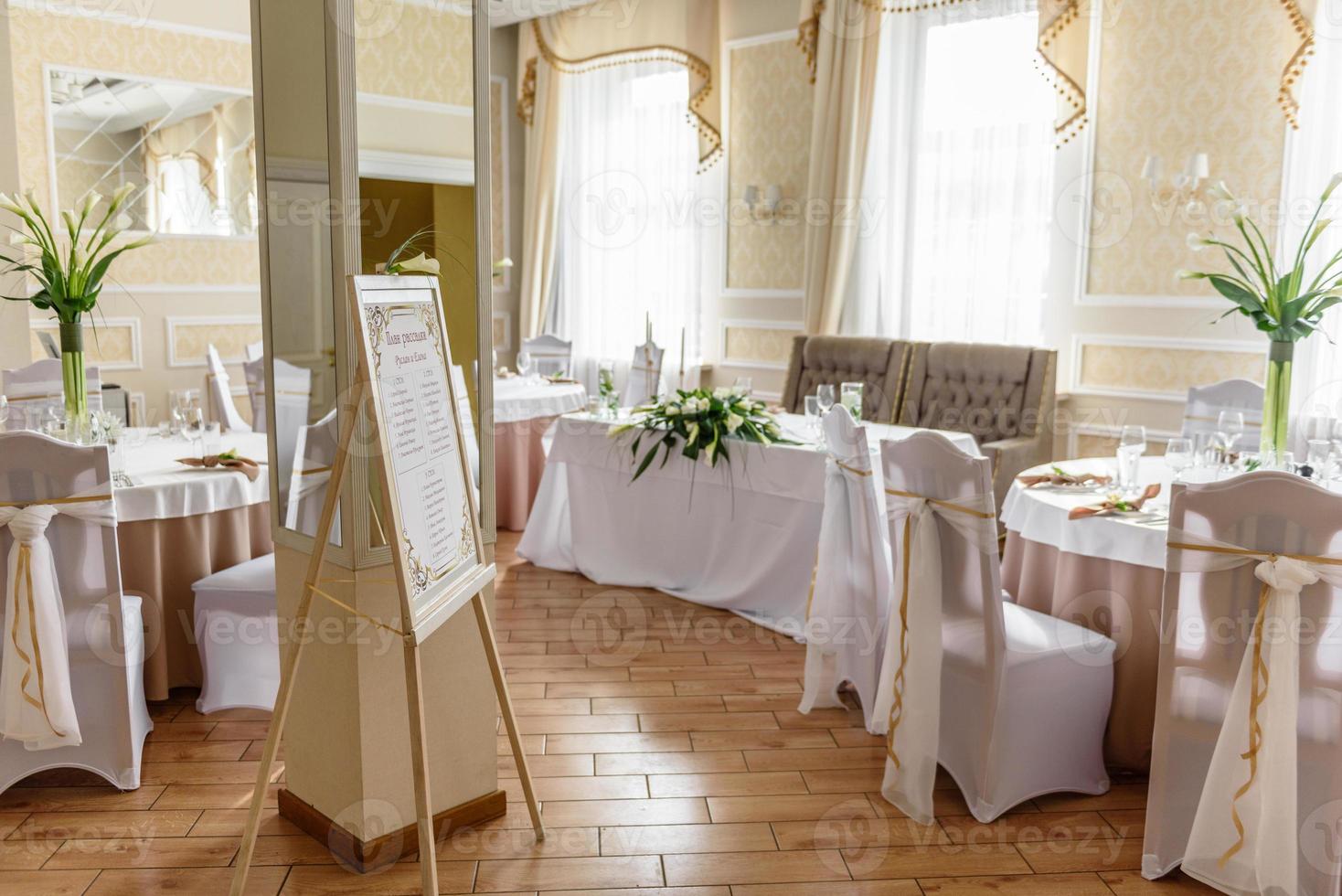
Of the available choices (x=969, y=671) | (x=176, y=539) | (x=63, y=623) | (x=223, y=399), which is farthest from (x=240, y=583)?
(x=223, y=399)

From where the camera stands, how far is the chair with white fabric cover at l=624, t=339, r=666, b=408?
5.98 meters

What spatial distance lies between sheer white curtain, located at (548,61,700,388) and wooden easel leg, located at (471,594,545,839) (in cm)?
543

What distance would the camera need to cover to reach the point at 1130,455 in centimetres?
328

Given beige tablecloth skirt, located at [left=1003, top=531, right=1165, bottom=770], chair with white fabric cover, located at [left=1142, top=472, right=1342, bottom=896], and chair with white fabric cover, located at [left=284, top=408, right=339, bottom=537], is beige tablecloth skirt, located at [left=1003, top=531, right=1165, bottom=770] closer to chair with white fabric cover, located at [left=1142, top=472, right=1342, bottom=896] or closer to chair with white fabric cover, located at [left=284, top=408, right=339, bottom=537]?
chair with white fabric cover, located at [left=1142, top=472, right=1342, bottom=896]

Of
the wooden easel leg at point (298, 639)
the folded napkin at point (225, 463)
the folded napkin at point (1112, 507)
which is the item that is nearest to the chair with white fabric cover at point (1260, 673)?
the folded napkin at point (1112, 507)

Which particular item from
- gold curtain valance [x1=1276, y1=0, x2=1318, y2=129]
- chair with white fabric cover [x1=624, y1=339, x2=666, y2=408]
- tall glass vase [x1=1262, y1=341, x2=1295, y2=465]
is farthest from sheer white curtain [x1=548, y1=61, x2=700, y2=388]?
tall glass vase [x1=1262, y1=341, x2=1295, y2=465]

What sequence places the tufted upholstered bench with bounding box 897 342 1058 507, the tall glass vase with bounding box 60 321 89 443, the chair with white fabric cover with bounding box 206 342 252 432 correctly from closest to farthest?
the tall glass vase with bounding box 60 321 89 443 → the tufted upholstered bench with bounding box 897 342 1058 507 → the chair with white fabric cover with bounding box 206 342 252 432

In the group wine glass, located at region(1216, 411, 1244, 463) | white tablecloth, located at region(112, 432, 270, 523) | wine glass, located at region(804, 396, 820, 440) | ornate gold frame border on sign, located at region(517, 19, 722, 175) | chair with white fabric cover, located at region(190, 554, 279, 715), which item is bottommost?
chair with white fabric cover, located at region(190, 554, 279, 715)

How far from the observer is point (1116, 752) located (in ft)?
10.1

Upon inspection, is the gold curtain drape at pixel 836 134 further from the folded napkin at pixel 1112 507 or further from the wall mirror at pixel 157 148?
the folded napkin at pixel 1112 507

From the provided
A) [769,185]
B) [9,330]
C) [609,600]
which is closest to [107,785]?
[609,600]

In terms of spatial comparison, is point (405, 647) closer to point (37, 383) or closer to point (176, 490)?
point (176, 490)

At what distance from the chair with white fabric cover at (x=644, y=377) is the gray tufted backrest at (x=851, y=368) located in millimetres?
1021

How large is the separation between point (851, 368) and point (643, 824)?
416cm
